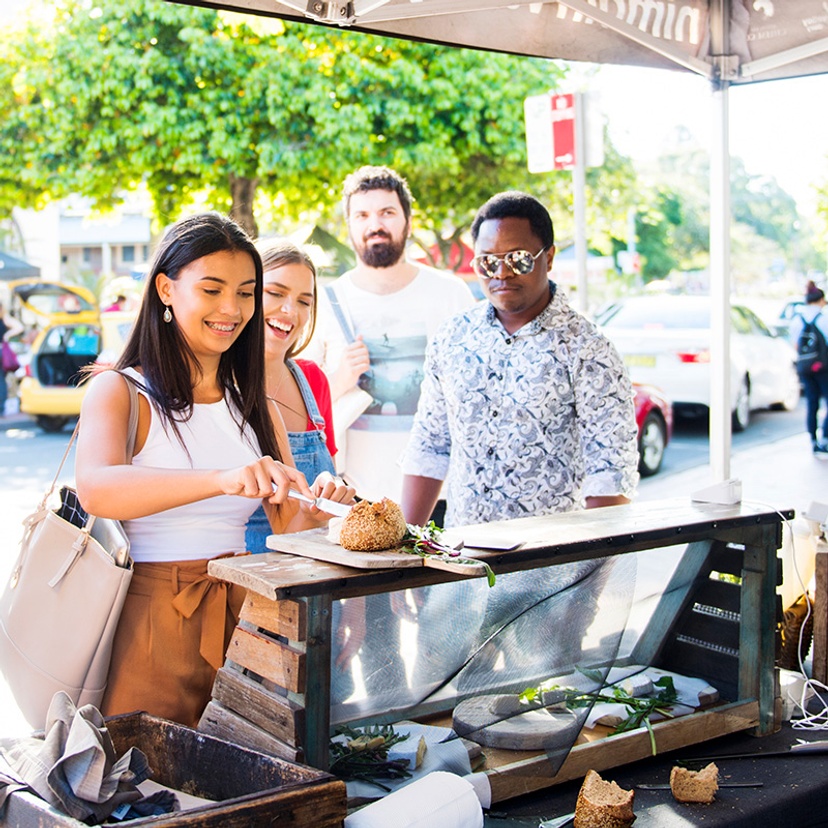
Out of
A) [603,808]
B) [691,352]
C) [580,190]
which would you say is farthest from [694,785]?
[691,352]

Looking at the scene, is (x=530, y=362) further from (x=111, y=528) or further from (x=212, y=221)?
(x=111, y=528)

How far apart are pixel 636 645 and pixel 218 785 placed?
1682 millimetres

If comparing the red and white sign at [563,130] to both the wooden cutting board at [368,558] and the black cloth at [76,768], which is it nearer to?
the wooden cutting board at [368,558]

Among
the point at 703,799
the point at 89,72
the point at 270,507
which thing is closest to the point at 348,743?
the point at 270,507

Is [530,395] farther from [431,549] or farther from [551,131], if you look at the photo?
[551,131]

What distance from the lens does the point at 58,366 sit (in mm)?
14523

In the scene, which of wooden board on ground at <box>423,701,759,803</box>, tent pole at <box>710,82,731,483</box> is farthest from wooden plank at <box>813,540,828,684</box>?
tent pole at <box>710,82,731,483</box>

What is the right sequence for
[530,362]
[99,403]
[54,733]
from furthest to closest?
[530,362] < [99,403] < [54,733]

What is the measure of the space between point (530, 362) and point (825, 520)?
1.21m

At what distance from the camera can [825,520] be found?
11.9ft

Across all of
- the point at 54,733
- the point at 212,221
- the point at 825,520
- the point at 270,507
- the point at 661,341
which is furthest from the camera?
the point at 661,341

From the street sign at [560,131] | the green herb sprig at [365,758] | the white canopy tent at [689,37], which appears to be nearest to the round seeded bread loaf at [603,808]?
the green herb sprig at [365,758]

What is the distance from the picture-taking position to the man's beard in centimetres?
430

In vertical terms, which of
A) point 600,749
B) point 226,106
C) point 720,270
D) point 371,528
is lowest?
point 600,749
